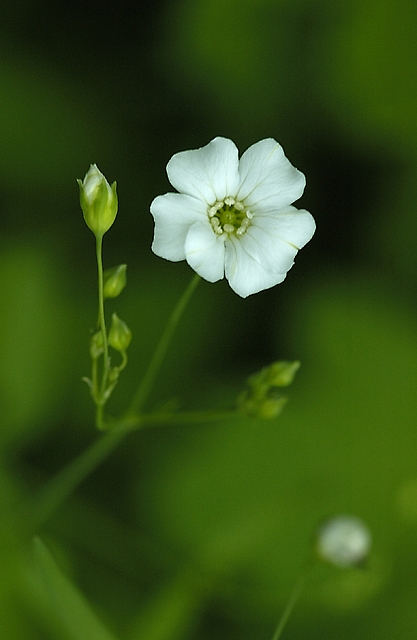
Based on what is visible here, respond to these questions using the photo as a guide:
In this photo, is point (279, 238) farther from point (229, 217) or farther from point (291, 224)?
point (229, 217)

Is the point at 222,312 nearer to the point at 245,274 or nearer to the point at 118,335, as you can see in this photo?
the point at 118,335

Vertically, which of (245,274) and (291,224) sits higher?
(291,224)

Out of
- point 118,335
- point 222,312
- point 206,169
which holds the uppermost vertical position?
point 222,312

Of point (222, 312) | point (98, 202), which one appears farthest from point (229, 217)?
point (222, 312)

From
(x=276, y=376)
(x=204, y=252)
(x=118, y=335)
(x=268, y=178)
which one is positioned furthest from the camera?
(x=276, y=376)

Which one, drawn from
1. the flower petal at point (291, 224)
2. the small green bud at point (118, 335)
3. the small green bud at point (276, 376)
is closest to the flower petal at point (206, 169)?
the flower petal at point (291, 224)

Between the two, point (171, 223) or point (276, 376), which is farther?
point (276, 376)

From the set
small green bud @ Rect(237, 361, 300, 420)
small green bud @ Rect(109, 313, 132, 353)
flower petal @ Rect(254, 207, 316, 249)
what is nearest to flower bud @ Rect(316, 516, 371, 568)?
small green bud @ Rect(237, 361, 300, 420)

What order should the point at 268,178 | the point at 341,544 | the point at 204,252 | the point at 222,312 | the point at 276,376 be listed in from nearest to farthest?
the point at 204,252 → the point at 268,178 → the point at 276,376 → the point at 341,544 → the point at 222,312
